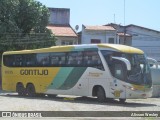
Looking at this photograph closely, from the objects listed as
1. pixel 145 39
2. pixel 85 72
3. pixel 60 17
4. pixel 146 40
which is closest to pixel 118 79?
pixel 85 72

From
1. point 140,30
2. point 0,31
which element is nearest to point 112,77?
point 0,31

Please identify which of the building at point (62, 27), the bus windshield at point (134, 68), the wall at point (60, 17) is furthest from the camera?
the wall at point (60, 17)

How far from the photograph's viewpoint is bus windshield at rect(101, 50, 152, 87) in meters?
24.1

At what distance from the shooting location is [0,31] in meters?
43.7

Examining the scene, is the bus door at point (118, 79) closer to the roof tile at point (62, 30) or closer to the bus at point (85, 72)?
the bus at point (85, 72)

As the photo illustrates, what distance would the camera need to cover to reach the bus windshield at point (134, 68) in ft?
79.2

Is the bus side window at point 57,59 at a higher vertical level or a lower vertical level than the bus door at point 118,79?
higher

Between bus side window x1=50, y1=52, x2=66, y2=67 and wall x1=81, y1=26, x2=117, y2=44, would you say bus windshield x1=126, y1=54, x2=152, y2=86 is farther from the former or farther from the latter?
wall x1=81, y1=26, x2=117, y2=44

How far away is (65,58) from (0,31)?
17787mm

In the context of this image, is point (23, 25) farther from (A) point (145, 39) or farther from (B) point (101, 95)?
(B) point (101, 95)

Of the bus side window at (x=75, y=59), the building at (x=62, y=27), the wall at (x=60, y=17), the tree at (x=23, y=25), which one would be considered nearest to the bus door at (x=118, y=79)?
the bus side window at (x=75, y=59)

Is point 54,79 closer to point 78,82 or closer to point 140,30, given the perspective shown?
point 78,82

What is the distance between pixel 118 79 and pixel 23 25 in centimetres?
2438

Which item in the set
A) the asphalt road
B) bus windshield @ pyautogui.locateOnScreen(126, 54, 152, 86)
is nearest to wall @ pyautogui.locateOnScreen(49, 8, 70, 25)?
the asphalt road
